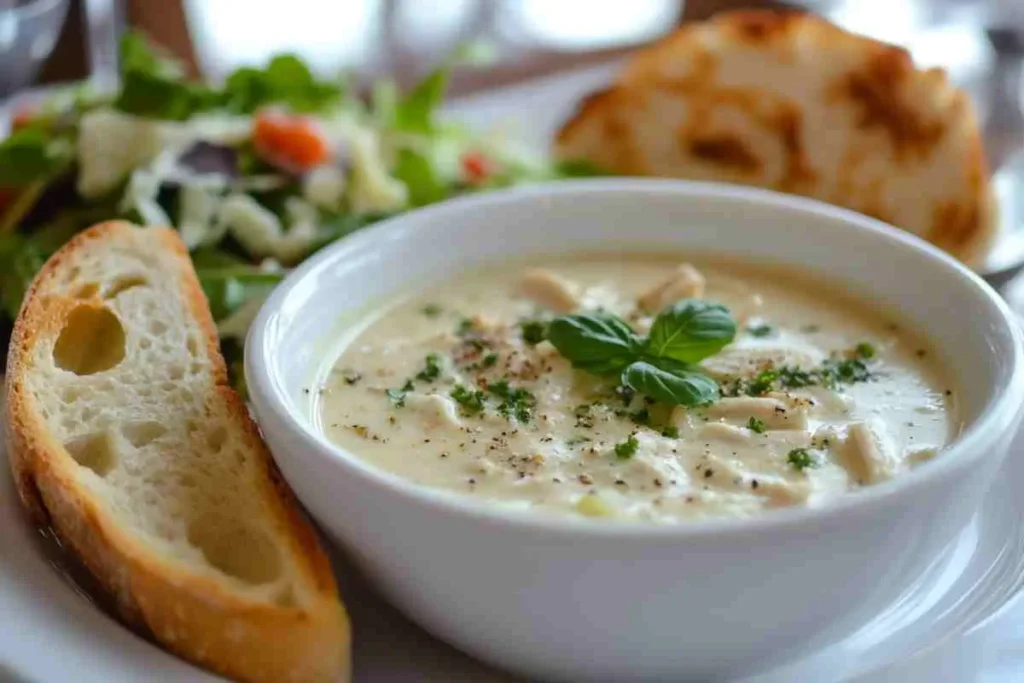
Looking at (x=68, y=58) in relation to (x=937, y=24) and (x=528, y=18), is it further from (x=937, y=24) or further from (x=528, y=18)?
(x=937, y=24)

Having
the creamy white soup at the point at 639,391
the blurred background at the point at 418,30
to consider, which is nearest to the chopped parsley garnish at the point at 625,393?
the creamy white soup at the point at 639,391

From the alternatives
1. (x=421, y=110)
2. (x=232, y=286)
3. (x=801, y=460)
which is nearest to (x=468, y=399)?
(x=801, y=460)

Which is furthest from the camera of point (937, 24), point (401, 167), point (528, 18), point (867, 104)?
point (528, 18)

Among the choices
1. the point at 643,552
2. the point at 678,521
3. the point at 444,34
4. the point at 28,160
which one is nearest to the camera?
the point at 643,552

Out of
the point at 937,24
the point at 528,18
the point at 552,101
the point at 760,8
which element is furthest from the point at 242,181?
the point at 937,24

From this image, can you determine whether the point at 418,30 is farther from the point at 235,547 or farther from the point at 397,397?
the point at 235,547

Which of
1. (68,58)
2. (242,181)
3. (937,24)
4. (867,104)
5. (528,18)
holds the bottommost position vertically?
(68,58)

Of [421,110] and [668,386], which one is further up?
[668,386]

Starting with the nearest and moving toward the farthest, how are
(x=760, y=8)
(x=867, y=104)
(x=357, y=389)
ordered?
(x=357, y=389), (x=867, y=104), (x=760, y=8)
